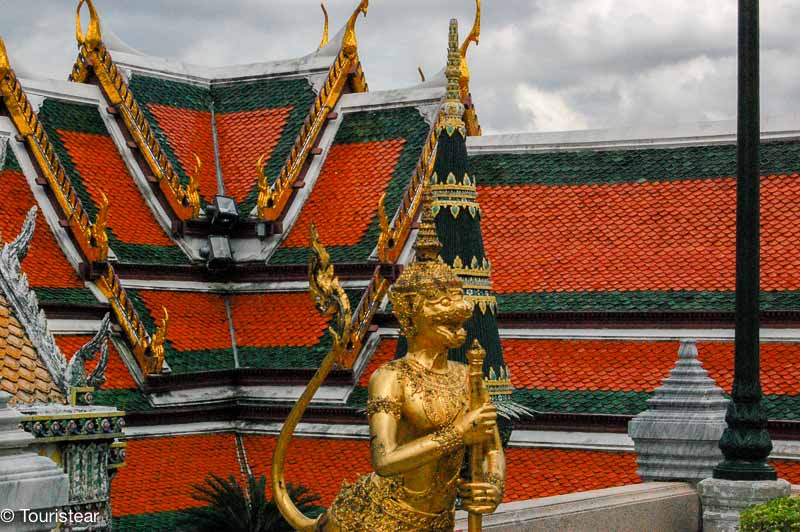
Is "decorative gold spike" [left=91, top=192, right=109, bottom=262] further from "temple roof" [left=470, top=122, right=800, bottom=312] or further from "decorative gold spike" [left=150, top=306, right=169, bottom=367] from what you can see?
"temple roof" [left=470, top=122, right=800, bottom=312]

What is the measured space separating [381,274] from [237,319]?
2749mm

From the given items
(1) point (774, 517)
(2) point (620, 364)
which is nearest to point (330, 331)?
(1) point (774, 517)

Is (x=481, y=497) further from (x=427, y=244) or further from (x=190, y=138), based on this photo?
(x=190, y=138)

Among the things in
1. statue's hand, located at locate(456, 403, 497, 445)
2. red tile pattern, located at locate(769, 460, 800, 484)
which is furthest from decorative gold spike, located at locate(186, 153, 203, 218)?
statue's hand, located at locate(456, 403, 497, 445)

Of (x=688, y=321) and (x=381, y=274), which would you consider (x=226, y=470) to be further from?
(x=688, y=321)

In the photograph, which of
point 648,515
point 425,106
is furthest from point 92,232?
point 648,515

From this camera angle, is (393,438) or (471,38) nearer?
(393,438)

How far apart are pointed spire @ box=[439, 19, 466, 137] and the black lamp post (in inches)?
139

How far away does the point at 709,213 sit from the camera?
22.3 metres

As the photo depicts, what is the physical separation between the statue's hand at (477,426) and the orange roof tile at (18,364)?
11.7ft

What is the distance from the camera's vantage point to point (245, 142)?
86.1ft

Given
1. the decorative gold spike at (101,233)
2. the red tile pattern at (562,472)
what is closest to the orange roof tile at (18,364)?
the red tile pattern at (562,472)

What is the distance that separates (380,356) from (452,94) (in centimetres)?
802

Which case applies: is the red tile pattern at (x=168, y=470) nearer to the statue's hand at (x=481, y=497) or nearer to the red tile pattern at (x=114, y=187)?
the red tile pattern at (x=114, y=187)
